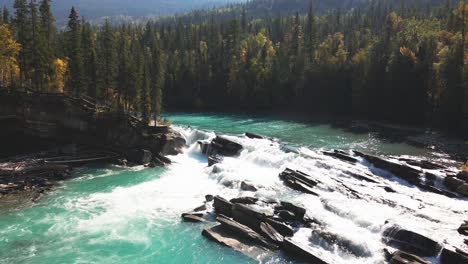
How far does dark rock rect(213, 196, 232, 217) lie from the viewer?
119ft

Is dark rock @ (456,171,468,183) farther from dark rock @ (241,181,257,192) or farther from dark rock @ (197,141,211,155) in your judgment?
dark rock @ (197,141,211,155)

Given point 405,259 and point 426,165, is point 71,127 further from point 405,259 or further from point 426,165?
point 405,259

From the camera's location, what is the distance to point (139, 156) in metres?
57.7

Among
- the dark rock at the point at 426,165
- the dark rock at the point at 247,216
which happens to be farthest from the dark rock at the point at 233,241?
the dark rock at the point at 426,165

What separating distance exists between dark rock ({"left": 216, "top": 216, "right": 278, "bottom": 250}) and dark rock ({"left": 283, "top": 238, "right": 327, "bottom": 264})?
1.06 metres

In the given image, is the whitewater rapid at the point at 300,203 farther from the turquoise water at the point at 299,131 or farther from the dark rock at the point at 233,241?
the turquoise water at the point at 299,131

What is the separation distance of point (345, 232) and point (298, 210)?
4.66 meters

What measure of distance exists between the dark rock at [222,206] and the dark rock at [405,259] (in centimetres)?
1447

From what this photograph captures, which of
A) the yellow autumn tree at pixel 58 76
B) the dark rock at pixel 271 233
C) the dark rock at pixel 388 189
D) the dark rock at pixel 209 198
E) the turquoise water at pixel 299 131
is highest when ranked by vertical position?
the yellow autumn tree at pixel 58 76

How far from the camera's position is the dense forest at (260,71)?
6656cm

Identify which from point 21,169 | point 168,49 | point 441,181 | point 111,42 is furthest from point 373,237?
point 168,49

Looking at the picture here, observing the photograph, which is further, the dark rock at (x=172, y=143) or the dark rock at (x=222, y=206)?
the dark rock at (x=172, y=143)

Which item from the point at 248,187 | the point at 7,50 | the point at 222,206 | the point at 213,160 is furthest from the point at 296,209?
the point at 7,50

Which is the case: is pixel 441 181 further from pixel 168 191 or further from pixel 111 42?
pixel 111 42
